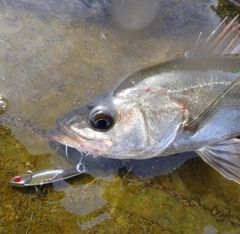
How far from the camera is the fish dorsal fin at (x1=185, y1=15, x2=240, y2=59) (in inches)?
128

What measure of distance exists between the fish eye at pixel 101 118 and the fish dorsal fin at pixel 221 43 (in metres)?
1.16

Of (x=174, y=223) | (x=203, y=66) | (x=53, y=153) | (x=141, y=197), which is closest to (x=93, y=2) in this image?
(x=203, y=66)

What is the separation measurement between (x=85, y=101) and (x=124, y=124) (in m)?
0.84

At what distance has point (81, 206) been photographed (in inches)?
120

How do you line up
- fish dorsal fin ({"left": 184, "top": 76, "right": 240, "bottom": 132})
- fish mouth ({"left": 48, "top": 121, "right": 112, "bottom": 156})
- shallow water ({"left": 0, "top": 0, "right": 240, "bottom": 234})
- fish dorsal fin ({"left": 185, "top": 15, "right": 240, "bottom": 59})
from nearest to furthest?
fish mouth ({"left": 48, "top": 121, "right": 112, "bottom": 156}) → fish dorsal fin ({"left": 184, "top": 76, "right": 240, "bottom": 132}) → shallow water ({"left": 0, "top": 0, "right": 240, "bottom": 234}) → fish dorsal fin ({"left": 185, "top": 15, "right": 240, "bottom": 59})

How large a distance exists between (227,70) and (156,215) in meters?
1.62

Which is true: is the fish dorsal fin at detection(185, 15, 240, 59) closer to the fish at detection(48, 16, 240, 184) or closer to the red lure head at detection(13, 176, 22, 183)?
the fish at detection(48, 16, 240, 184)

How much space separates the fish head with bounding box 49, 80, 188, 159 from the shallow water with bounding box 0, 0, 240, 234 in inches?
17.6

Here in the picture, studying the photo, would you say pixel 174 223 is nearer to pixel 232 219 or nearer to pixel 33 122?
pixel 232 219

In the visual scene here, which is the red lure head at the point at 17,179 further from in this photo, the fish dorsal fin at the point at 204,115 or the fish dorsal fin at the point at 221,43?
the fish dorsal fin at the point at 221,43

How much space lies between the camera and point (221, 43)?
3293 millimetres

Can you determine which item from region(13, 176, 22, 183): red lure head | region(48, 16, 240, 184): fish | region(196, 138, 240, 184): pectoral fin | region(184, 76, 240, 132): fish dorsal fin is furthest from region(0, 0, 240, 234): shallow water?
region(184, 76, 240, 132): fish dorsal fin

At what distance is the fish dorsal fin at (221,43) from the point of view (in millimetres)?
3244

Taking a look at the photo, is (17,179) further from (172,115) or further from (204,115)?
(204,115)
